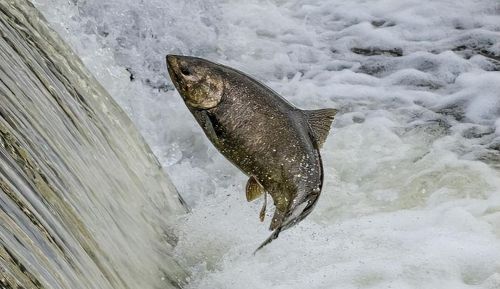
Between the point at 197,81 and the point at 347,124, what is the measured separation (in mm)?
2492

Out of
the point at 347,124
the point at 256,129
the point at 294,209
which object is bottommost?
the point at 347,124

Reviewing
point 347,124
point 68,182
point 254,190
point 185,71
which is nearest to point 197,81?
point 185,71

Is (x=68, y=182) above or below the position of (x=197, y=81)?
below

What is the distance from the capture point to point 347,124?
4824 mm

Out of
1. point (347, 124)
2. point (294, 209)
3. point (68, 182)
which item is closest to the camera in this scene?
point (294, 209)

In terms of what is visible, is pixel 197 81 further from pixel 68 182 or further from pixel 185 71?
pixel 68 182

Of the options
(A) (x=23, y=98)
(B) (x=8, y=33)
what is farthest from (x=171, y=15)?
(A) (x=23, y=98)

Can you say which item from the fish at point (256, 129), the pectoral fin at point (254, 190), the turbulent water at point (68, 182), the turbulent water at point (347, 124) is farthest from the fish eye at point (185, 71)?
the turbulent water at point (347, 124)

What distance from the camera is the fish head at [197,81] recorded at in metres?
2.42

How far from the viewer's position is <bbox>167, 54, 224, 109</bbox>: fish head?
242 centimetres

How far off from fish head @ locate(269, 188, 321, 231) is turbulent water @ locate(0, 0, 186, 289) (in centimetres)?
59

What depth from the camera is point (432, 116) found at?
4.89 m

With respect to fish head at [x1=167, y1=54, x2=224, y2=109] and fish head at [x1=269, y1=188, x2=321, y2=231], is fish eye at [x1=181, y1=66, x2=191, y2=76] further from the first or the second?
fish head at [x1=269, y1=188, x2=321, y2=231]

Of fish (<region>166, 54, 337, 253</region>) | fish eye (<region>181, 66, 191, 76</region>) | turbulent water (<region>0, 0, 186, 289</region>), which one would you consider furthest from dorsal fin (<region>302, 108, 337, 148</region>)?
turbulent water (<region>0, 0, 186, 289</region>)
